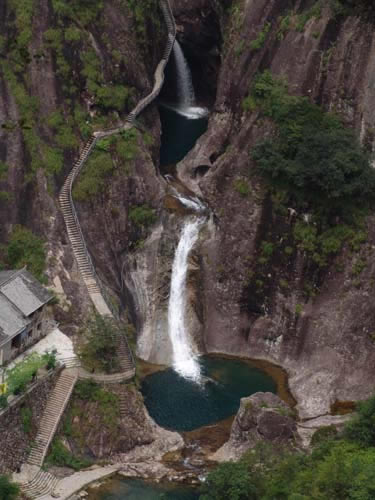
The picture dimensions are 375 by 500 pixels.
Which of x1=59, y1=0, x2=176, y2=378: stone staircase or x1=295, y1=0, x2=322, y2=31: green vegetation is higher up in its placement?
x1=295, y1=0, x2=322, y2=31: green vegetation

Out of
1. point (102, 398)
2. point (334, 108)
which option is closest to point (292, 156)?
point (334, 108)

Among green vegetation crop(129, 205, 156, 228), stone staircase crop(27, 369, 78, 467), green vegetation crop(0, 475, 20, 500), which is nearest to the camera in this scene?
green vegetation crop(0, 475, 20, 500)

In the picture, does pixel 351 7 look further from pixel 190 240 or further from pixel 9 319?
pixel 9 319

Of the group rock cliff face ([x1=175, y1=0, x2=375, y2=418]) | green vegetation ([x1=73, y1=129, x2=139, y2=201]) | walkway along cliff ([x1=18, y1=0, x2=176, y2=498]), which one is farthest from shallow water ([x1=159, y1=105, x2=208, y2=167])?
green vegetation ([x1=73, y1=129, x2=139, y2=201])

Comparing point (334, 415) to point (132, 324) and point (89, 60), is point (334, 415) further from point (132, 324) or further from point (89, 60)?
point (89, 60)

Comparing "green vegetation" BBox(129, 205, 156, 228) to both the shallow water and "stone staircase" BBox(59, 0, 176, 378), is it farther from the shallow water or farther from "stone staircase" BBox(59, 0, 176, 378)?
the shallow water
